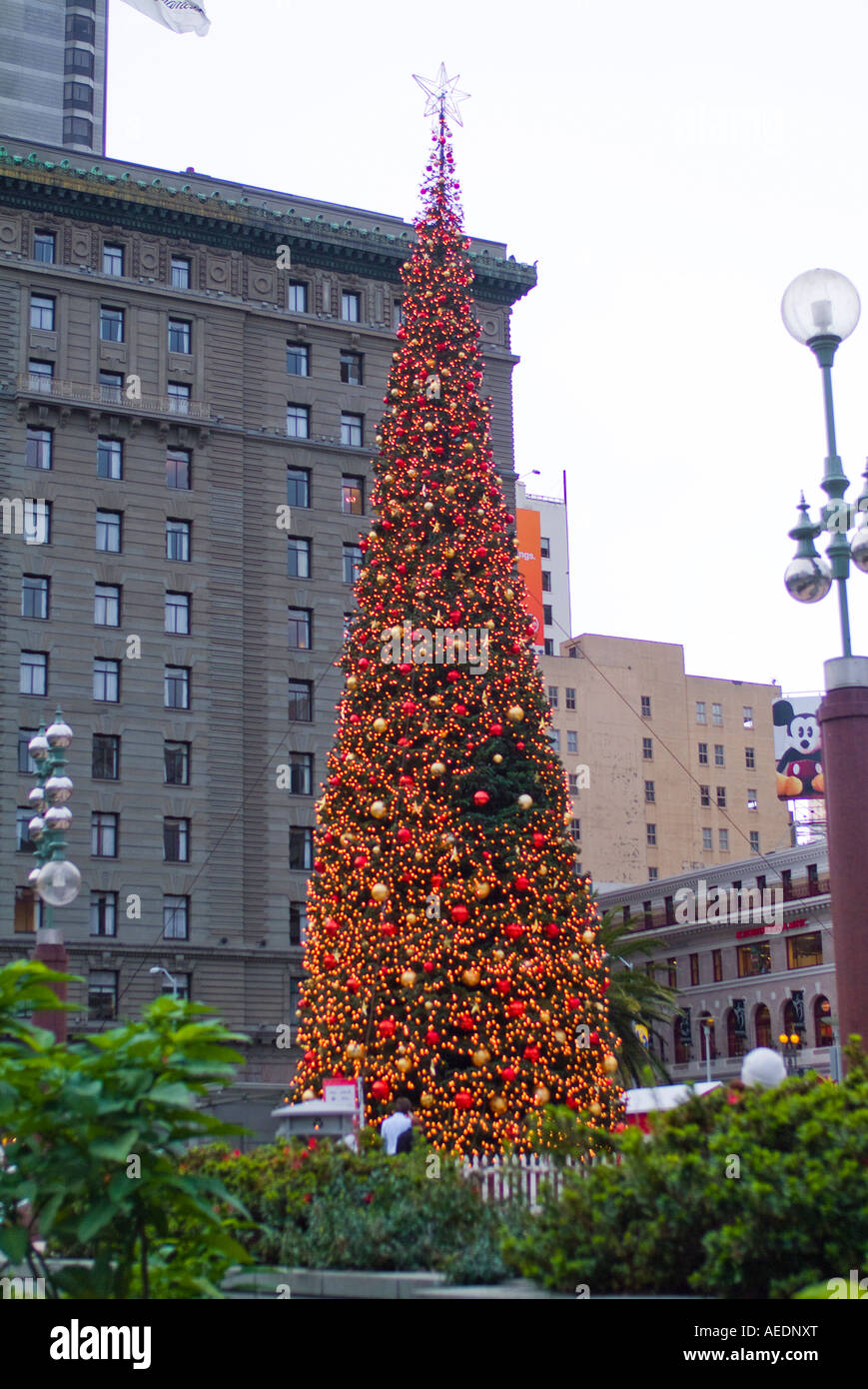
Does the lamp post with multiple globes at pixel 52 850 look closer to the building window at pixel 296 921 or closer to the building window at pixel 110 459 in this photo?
the building window at pixel 296 921

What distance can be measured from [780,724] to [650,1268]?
85.8 metres

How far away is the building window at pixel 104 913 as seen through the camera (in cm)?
5578

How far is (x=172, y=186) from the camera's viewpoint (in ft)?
209


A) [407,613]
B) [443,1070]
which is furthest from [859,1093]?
[407,613]

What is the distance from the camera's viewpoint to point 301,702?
202 ft

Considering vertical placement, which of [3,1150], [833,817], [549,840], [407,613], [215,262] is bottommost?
[3,1150]

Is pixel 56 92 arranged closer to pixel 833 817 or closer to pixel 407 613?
pixel 407 613

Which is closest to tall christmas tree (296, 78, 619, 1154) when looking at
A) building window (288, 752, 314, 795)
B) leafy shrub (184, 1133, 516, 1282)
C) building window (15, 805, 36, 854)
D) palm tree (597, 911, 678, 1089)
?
leafy shrub (184, 1133, 516, 1282)

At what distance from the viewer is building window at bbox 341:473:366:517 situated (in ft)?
211

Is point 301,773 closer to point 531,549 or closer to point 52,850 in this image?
point 52,850

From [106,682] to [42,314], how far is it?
1390cm

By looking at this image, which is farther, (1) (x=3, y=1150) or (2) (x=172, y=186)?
(2) (x=172, y=186)

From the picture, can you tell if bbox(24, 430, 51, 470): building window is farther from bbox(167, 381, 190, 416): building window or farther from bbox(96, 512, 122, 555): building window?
bbox(167, 381, 190, 416): building window

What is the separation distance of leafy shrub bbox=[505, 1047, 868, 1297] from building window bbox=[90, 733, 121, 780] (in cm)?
4645
